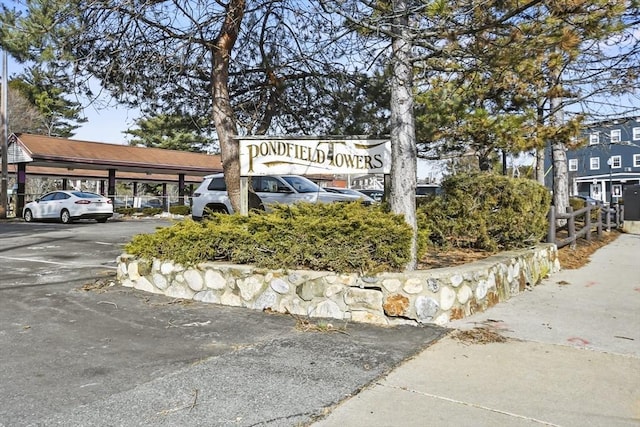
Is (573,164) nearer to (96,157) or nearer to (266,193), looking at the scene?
(96,157)

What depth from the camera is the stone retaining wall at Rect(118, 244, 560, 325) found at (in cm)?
510

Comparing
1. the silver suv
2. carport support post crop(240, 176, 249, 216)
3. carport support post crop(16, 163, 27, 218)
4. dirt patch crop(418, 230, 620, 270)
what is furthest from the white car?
dirt patch crop(418, 230, 620, 270)

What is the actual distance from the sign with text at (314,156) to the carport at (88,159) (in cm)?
1888

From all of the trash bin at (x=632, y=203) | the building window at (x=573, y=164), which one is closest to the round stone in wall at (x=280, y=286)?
the trash bin at (x=632, y=203)

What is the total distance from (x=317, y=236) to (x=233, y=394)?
2.47 meters

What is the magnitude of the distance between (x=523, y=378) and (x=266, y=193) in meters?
9.25

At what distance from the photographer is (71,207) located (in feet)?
66.1

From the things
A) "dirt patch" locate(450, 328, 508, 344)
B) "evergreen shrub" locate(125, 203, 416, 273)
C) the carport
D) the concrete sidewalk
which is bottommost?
the concrete sidewalk

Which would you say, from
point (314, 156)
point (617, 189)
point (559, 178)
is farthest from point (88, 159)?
point (617, 189)

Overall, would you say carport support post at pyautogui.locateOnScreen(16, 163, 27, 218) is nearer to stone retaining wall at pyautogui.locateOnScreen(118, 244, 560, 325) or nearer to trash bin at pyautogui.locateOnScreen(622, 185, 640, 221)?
stone retaining wall at pyautogui.locateOnScreen(118, 244, 560, 325)

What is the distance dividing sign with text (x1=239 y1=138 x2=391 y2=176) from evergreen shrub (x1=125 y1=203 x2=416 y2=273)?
0.89 m

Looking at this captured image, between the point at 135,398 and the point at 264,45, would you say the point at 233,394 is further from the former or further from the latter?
the point at 264,45

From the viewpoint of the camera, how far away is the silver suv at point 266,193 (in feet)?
39.5

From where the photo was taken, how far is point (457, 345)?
4391 mm
